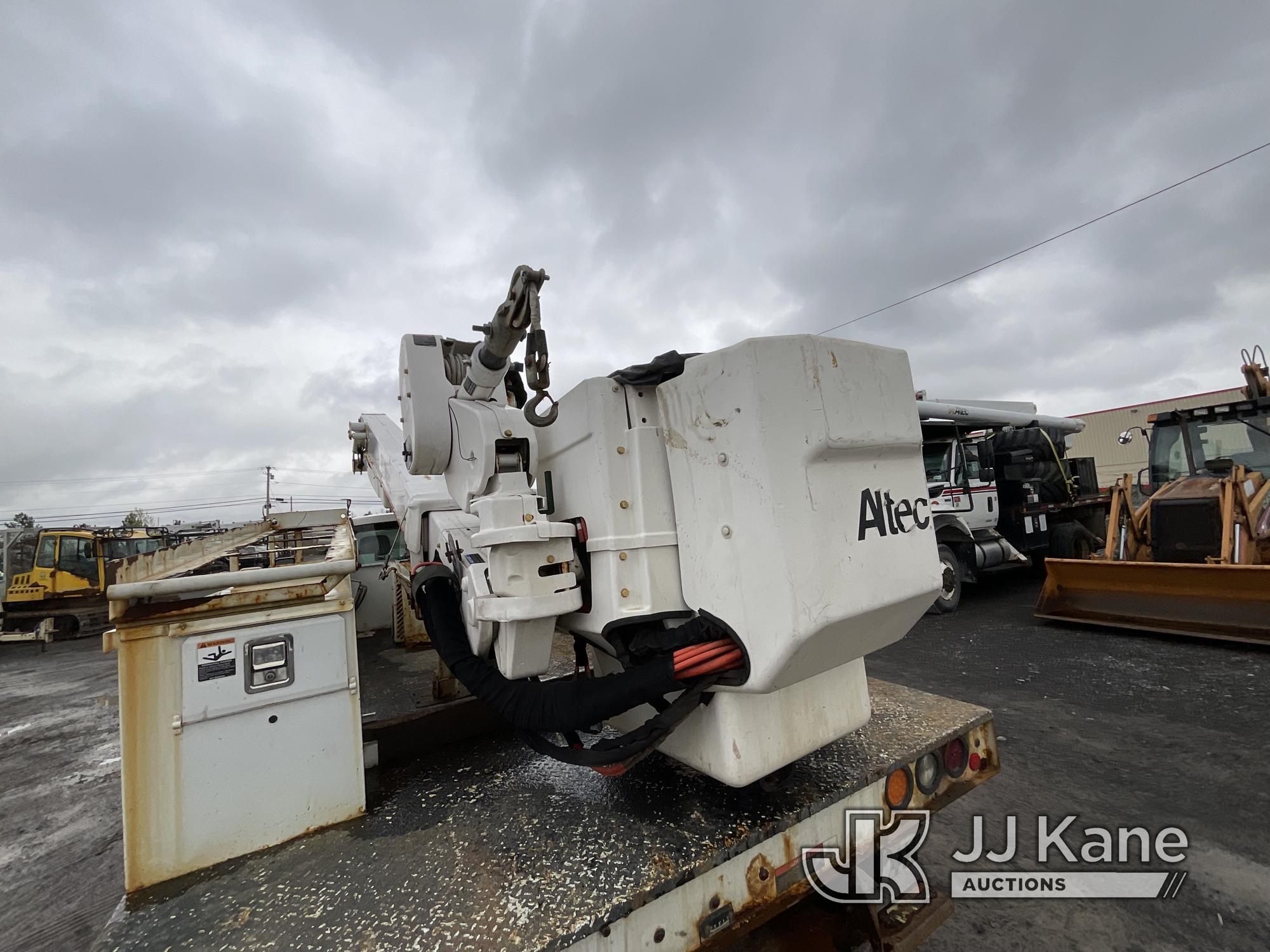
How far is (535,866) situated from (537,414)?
4.18 ft

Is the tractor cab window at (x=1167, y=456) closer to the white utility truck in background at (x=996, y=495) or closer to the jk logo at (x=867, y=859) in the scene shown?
the white utility truck in background at (x=996, y=495)

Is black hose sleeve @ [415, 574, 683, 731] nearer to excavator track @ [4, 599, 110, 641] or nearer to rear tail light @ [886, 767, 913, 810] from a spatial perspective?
rear tail light @ [886, 767, 913, 810]

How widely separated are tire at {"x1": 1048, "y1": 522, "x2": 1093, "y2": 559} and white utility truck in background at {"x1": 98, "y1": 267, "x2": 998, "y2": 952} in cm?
852

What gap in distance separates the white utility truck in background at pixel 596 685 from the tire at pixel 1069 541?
8515 millimetres

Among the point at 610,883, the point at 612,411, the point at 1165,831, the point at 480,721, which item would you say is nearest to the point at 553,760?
the point at 480,721

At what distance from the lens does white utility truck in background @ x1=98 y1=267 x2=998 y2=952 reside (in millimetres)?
1346

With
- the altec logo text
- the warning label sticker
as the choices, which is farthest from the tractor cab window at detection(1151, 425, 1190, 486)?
the warning label sticker

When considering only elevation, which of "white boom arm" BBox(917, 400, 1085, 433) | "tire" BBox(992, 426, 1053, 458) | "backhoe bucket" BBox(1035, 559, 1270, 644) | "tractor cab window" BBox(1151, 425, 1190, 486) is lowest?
"backhoe bucket" BBox(1035, 559, 1270, 644)

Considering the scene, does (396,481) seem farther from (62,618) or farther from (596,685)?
(62,618)

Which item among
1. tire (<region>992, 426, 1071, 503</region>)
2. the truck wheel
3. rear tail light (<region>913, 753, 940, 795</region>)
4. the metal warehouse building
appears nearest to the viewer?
rear tail light (<region>913, 753, 940, 795</region>)

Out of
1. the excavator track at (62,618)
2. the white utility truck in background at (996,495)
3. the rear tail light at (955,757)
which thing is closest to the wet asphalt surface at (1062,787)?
the rear tail light at (955,757)

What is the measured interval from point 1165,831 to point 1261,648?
3.77 m

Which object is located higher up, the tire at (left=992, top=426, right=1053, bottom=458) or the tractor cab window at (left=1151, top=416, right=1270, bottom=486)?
the tire at (left=992, top=426, right=1053, bottom=458)

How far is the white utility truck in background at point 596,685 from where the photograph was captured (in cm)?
135
